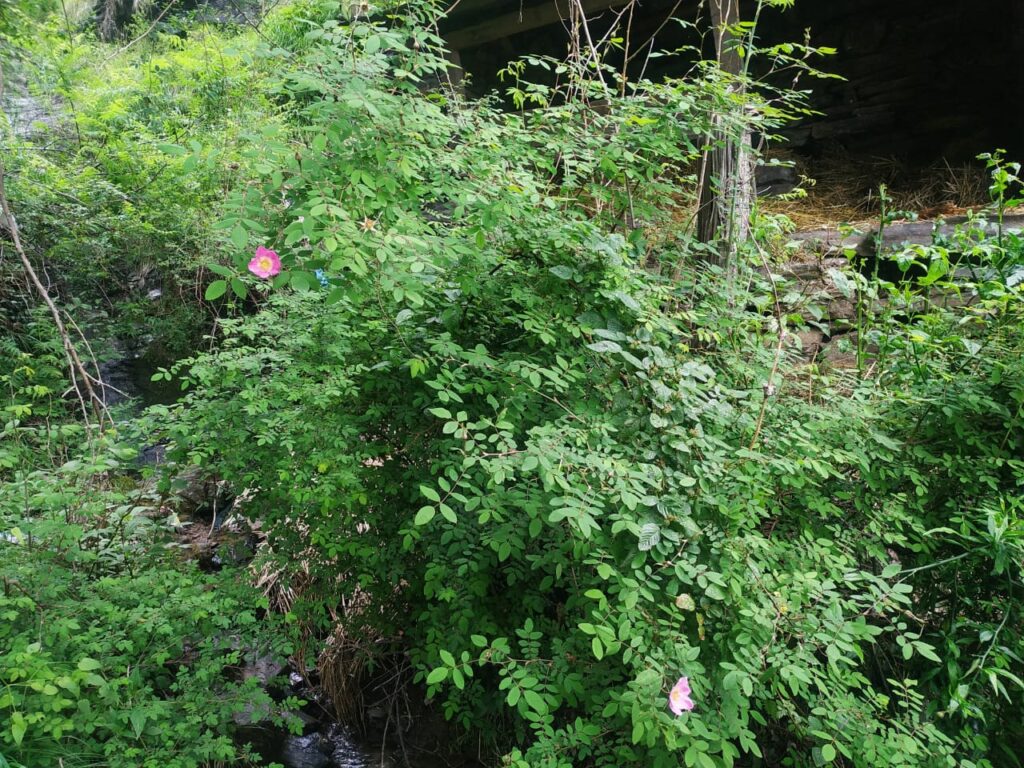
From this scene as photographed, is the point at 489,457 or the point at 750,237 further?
the point at 750,237

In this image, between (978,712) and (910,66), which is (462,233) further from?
(910,66)

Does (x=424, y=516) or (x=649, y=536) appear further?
(x=649, y=536)

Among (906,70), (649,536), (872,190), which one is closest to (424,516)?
(649,536)

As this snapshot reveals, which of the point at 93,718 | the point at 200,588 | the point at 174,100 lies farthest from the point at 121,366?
the point at 93,718

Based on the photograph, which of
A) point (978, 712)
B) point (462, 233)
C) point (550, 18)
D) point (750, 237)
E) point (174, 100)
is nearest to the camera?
point (978, 712)

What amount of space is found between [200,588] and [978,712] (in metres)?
2.08

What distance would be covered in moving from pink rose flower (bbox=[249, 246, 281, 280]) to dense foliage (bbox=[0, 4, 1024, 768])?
2cm

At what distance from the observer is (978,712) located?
A: 156cm

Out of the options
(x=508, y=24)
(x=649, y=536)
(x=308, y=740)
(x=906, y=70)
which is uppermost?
(x=508, y=24)

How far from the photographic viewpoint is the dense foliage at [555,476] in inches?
58.3

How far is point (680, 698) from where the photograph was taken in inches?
53.4

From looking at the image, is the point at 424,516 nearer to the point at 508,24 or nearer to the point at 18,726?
the point at 18,726

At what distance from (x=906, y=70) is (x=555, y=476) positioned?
5.25m

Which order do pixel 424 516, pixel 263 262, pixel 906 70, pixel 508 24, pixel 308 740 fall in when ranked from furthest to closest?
pixel 508 24
pixel 906 70
pixel 308 740
pixel 263 262
pixel 424 516
